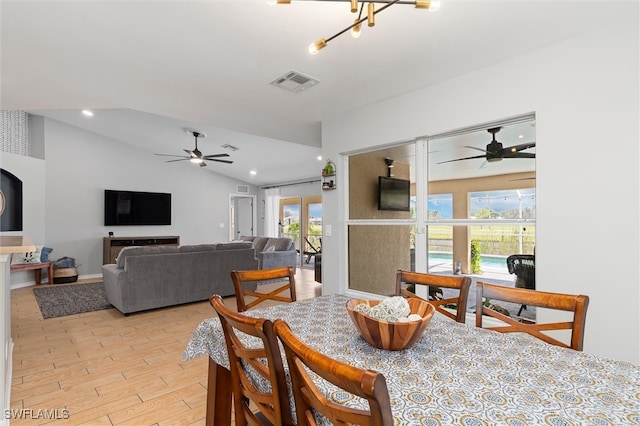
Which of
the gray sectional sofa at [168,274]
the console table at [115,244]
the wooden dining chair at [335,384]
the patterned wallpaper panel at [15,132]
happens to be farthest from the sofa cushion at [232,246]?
the wooden dining chair at [335,384]

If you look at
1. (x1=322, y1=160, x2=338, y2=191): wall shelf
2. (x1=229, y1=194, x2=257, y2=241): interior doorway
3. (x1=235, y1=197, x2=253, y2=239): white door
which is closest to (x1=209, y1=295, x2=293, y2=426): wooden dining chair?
(x1=322, y1=160, x2=338, y2=191): wall shelf

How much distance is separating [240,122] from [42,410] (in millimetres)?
3103

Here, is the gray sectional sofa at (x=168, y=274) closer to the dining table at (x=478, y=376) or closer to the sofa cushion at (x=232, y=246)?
the sofa cushion at (x=232, y=246)

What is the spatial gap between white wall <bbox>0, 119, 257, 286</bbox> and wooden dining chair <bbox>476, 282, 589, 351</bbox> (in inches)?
293

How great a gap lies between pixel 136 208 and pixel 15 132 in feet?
8.49

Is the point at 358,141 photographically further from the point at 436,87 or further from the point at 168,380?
the point at 168,380

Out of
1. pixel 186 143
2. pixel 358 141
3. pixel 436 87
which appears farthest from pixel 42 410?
pixel 186 143

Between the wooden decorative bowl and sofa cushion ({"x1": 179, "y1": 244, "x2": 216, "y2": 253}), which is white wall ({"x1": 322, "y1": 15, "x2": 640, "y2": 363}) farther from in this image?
sofa cushion ({"x1": 179, "y1": 244, "x2": 216, "y2": 253})

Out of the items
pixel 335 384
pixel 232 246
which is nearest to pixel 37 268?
pixel 232 246

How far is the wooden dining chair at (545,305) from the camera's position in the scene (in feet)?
4.40

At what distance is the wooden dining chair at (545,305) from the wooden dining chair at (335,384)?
45.6 inches

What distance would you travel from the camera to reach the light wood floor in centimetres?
206

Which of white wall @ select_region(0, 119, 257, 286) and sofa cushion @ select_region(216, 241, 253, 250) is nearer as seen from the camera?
sofa cushion @ select_region(216, 241, 253, 250)

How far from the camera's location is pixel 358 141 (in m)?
3.33
